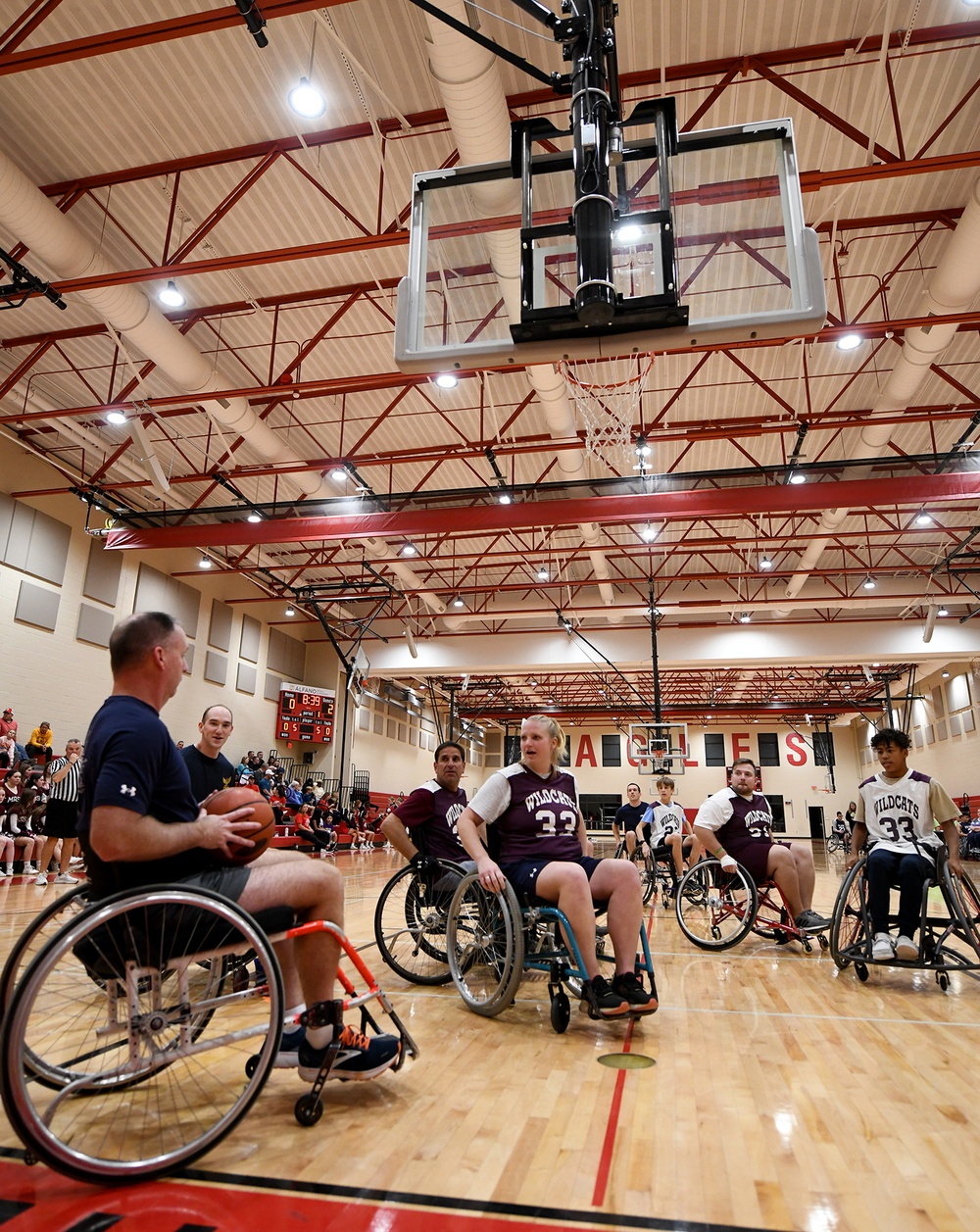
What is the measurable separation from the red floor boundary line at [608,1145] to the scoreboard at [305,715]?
15.7m

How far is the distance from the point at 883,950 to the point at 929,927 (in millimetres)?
266

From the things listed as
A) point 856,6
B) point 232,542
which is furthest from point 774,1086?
point 232,542

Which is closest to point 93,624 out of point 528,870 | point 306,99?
point 306,99

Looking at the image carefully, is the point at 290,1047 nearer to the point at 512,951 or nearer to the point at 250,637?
the point at 512,951

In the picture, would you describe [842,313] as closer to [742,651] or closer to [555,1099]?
[555,1099]

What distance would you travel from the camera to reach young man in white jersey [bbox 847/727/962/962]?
3840mm

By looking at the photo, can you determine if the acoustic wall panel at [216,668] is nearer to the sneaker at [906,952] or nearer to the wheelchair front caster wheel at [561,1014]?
the wheelchair front caster wheel at [561,1014]

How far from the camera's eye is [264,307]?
28.2 ft

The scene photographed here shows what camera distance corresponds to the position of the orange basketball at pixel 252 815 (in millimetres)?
2090

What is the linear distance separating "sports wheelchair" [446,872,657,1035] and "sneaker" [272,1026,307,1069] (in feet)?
3.13

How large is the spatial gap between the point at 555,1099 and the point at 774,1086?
70 centimetres

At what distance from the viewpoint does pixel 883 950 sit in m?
3.78

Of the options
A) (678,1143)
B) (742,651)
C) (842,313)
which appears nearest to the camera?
(678,1143)

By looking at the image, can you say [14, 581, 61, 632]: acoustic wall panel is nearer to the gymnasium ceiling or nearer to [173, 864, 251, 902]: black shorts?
the gymnasium ceiling
